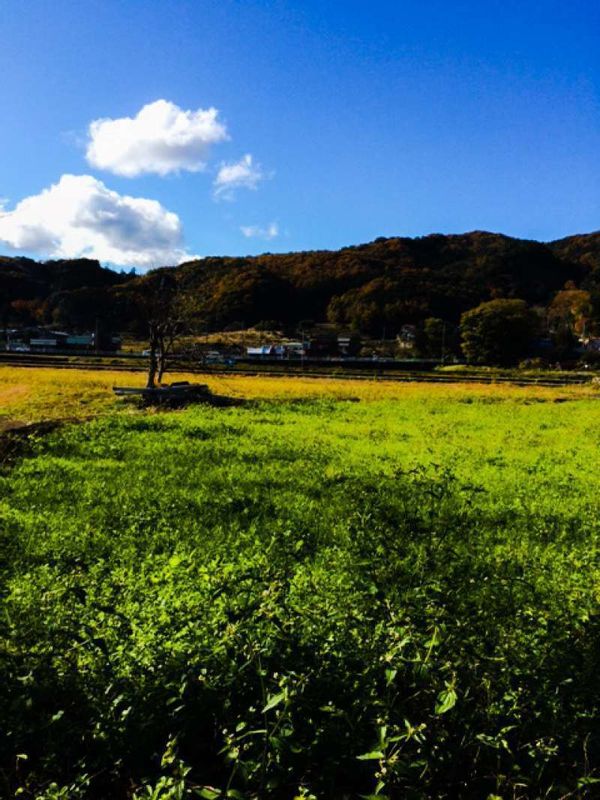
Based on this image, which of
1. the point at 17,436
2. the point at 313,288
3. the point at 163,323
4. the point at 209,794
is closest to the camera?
the point at 209,794

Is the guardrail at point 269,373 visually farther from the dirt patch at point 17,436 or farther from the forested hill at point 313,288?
the forested hill at point 313,288

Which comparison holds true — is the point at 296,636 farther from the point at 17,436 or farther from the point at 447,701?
the point at 17,436

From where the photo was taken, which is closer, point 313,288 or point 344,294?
point 344,294

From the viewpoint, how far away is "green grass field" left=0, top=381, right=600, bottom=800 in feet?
12.3

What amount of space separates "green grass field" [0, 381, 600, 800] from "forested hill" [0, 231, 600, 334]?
130364 millimetres

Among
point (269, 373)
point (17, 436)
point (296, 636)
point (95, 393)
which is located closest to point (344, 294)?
point (269, 373)

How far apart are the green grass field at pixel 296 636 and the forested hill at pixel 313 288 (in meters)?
130

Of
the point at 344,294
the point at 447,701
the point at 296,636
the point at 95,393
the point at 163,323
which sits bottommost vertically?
the point at 296,636

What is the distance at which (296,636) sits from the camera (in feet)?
15.7

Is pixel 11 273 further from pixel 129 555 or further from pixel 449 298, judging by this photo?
pixel 129 555

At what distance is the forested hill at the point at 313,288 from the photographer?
15200 centimetres

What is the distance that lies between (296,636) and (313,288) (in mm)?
183059

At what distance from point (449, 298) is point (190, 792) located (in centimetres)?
16845

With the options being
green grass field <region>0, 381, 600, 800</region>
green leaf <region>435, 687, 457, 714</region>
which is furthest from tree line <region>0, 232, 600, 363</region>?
green leaf <region>435, 687, 457, 714</region>
